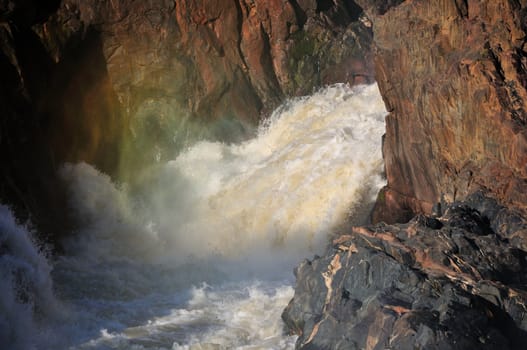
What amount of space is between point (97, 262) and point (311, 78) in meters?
9.71

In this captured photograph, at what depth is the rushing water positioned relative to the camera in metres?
12.1

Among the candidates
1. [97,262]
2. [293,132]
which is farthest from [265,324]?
[293,132]

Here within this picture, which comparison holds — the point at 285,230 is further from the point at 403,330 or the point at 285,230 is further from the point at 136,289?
the point at 403,330

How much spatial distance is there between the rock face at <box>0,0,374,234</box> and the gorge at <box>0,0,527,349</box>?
7 cm

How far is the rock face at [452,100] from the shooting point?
10.2 metres

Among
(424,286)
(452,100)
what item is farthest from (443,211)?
(424,286)

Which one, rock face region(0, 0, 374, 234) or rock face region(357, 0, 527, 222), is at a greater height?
rock face region(0, 0, 374, 234)

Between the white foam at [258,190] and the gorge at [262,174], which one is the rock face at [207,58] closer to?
the gorge at [262,174]

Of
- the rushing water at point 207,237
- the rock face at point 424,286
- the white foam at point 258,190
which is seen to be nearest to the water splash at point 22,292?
the rushing water at point 207,237

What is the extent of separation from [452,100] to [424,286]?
4.05 metres

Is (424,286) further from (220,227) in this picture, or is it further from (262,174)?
(262,174)

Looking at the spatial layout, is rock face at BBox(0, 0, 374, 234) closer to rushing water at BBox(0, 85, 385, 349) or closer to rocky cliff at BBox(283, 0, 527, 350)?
rushing water at BBox(0, 85, 385, 349)

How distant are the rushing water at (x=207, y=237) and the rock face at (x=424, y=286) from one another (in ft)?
4.49

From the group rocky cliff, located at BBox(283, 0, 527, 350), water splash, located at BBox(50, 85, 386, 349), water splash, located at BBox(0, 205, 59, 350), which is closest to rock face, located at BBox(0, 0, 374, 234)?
water splash, located at BBox(50, 85, 386, 349)
